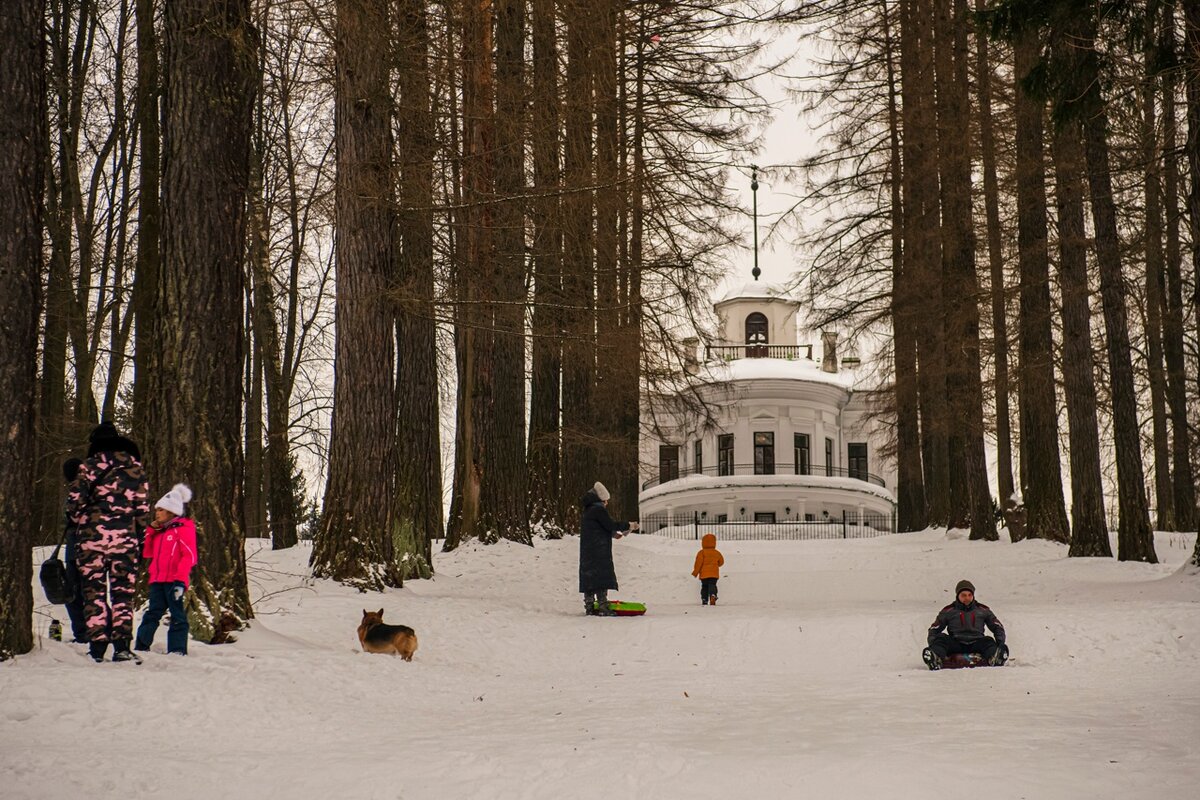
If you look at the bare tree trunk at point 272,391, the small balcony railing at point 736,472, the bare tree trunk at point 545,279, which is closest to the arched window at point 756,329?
the small balcony railing at point 736,472

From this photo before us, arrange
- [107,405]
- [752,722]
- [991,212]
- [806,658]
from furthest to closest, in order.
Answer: [991,212], [107,405], [806,658], [752,722]

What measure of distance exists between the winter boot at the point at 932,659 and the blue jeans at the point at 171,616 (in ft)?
19.8

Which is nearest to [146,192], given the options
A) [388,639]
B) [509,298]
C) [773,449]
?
[509,298]

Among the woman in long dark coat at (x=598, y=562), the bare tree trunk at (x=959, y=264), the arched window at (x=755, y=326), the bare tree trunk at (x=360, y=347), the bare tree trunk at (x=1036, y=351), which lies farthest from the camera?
the arched window at (x=755, y=326)

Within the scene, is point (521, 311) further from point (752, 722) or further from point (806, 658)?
point (752, 722)

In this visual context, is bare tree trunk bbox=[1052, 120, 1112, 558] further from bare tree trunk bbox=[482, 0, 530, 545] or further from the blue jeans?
the blue jeans

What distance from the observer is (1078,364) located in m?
17.8

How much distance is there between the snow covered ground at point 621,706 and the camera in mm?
5555

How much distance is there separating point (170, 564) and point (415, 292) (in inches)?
210

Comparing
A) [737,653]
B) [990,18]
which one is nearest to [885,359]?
[990,18]

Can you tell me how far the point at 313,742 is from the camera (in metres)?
6.66

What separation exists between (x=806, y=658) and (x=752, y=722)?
13.8 ft

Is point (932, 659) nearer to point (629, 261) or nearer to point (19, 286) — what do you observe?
point (19, 286)

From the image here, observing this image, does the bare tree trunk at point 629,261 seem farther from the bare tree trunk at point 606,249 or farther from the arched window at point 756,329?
the arched window at point 756,329
